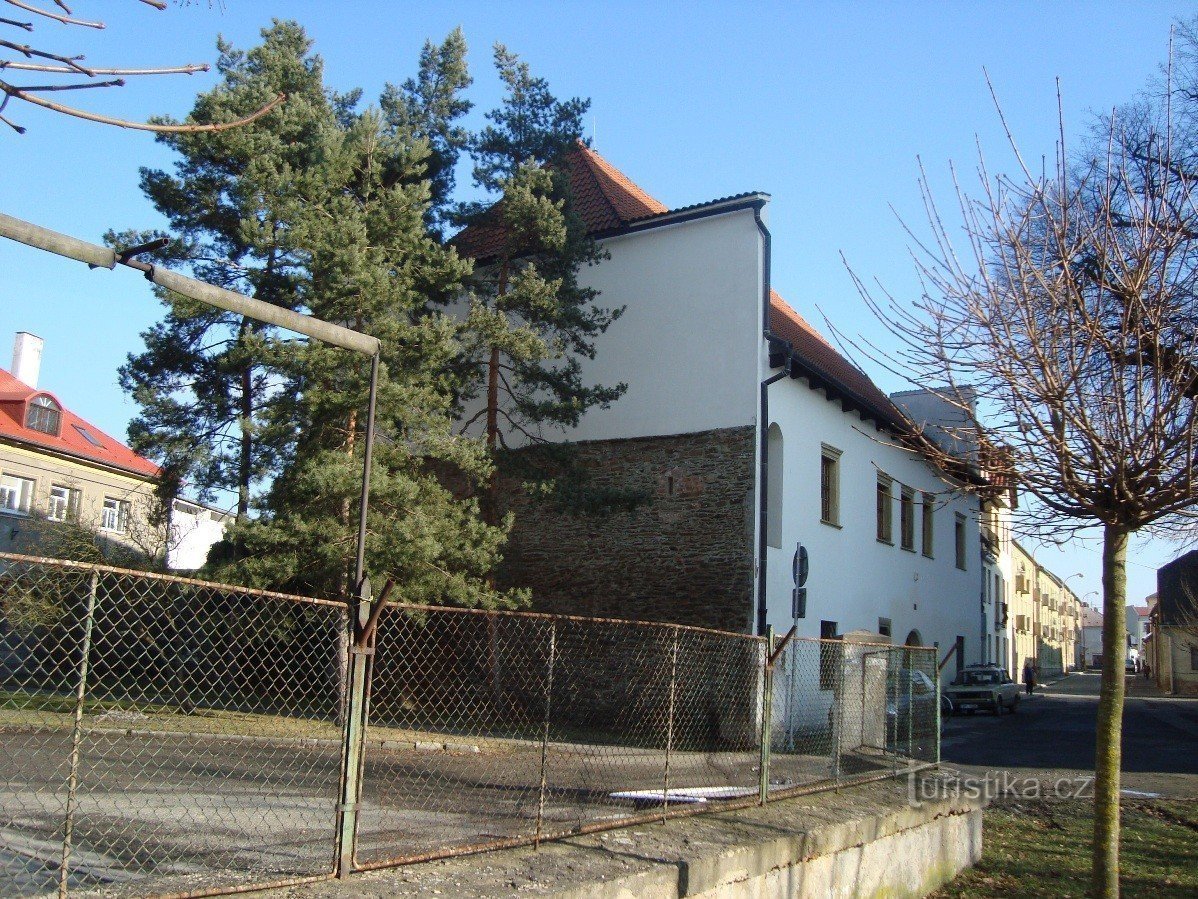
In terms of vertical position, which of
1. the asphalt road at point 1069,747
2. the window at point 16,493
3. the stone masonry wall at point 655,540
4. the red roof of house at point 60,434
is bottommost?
the asphalt road at point 1069,747

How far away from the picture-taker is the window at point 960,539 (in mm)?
32875

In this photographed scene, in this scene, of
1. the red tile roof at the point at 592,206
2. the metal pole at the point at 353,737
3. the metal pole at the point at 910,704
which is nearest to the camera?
the metal pole at the point at 353,737

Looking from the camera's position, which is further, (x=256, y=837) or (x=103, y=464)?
(x=103, y=464)

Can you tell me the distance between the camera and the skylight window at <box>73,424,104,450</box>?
124 feet

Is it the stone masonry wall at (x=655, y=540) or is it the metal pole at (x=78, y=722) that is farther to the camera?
the stone masonry wall at (x=655, y=540)

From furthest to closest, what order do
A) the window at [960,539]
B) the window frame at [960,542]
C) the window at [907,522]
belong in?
the window at [960,539] → the window frame at [960,542] → the window at [907,522]

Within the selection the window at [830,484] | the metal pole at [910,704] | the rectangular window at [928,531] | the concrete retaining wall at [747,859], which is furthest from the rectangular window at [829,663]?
the rectangular window at [928,531]

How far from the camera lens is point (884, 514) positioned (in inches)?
1033

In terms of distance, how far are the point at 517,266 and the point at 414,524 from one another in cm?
652

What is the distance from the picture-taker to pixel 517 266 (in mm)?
20219

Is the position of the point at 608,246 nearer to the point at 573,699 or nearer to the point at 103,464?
the point at 573,699

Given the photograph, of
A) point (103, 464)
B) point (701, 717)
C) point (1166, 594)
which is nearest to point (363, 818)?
point (701, 717)

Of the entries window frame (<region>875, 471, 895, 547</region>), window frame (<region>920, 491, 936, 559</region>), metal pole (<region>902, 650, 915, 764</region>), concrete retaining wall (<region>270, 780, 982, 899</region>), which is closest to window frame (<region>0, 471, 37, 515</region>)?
window frame (<region>875, 471, 895, 547</region>)

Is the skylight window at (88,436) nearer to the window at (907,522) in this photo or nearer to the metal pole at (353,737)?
the window at (907,522)
